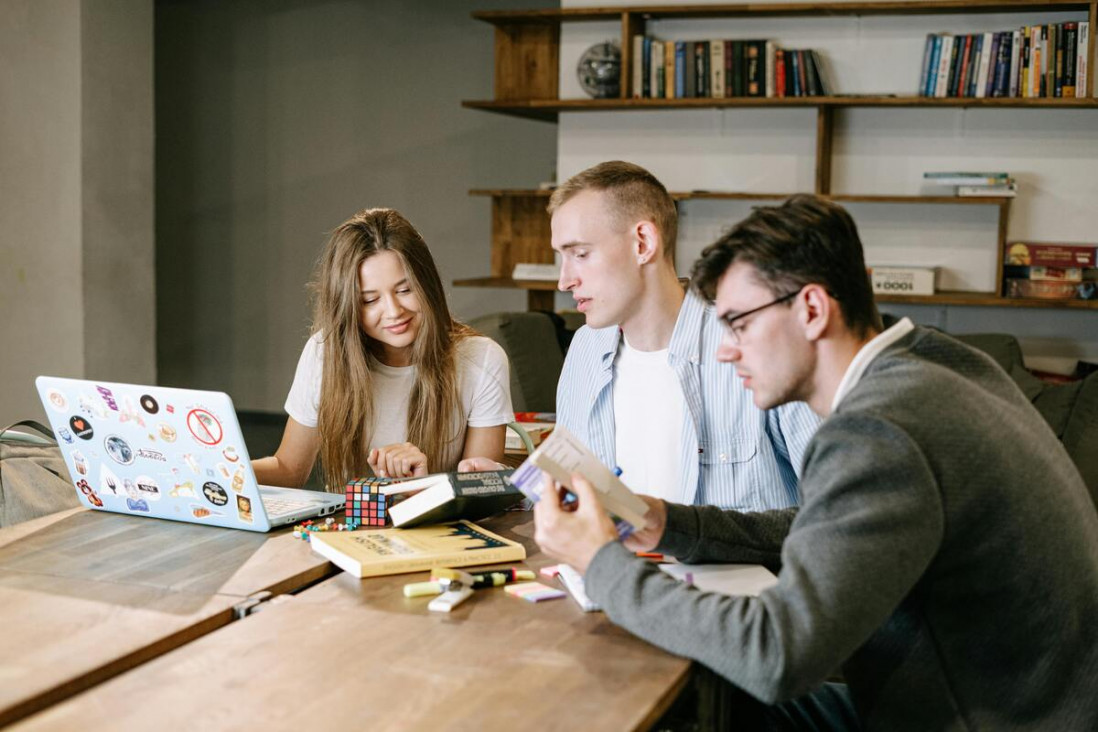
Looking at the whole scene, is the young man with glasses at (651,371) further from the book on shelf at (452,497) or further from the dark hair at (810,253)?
the dark hair at (810,253)

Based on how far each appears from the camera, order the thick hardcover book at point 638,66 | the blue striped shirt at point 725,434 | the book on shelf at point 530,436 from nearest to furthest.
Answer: the blue striped shirt at point 725,434 → the book on shelf at point 530,436 → the thick hardcover book at point 638,66

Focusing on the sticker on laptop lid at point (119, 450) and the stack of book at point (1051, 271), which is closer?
the sticker on laptop lid at point (119, 450)

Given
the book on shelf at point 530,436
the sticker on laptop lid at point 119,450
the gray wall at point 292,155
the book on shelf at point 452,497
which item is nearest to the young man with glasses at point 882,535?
the book on shelf at point 452,497

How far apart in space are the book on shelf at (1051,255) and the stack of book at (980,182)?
22 cm

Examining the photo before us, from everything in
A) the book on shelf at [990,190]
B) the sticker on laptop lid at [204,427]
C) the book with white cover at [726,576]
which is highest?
the book on shelf at [990,190]

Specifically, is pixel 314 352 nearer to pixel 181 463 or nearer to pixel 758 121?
pixel 181 463

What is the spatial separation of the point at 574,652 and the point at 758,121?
383 centimetres

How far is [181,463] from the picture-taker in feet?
5.95

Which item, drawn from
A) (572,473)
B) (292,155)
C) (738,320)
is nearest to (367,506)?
(572,473)

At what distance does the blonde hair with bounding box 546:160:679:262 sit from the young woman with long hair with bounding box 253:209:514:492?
0.36 meters

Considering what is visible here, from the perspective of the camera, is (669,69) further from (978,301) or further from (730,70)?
(978,301)

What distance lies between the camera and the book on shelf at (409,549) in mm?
1622

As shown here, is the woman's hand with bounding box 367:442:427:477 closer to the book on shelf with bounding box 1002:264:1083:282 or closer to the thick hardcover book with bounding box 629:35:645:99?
the thick hardcover book with bounding box 629:35:645:99

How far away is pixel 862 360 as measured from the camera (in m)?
1.37
